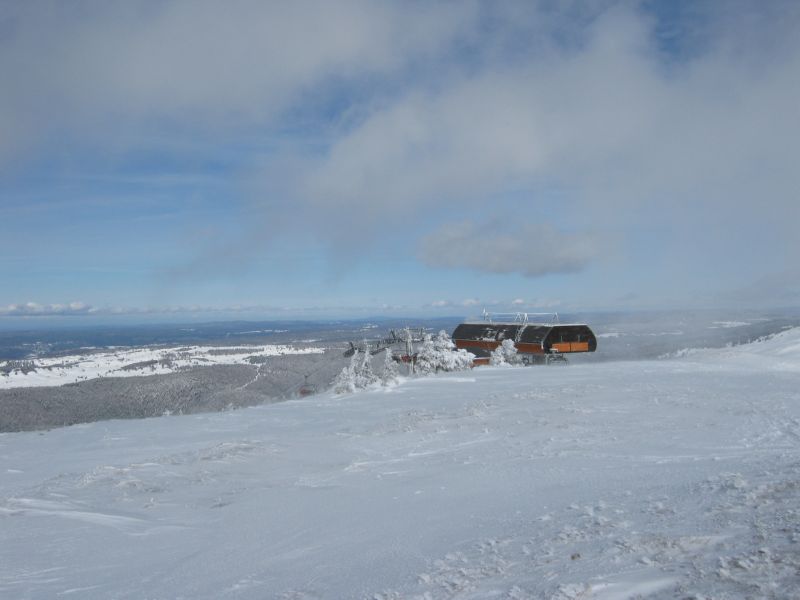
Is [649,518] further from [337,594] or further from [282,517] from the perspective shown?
[282,517]

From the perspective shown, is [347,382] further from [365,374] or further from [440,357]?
[440,357]

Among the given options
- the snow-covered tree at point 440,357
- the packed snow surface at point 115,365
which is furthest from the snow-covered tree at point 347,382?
the packed snow surface at point 115,365

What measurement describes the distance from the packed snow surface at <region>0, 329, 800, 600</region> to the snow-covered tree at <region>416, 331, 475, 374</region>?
1473cm

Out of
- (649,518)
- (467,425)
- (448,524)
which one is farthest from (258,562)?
(467,425)

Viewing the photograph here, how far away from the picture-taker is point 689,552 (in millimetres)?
5027

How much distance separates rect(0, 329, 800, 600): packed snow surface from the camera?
16.7 feet

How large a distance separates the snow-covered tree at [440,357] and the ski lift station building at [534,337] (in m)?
6.66

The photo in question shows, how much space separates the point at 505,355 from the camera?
110ft

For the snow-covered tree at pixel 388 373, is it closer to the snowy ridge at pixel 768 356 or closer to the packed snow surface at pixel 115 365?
the snowy ridge at pixel 768 356

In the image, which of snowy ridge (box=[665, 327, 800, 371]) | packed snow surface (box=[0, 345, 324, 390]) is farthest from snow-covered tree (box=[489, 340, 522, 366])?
packed snow surface (box=[0, 345, 324, 390])

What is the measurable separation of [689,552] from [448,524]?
2.75m

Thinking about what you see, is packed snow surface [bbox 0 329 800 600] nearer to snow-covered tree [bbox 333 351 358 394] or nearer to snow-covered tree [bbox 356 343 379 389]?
snow-covered tree [bbox 333 351 358 394]

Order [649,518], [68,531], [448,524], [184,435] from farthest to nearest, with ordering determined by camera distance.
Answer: [184,435] → [68,531] → [448,524] → [649,518]

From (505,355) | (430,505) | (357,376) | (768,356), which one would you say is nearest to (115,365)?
(505,355)
